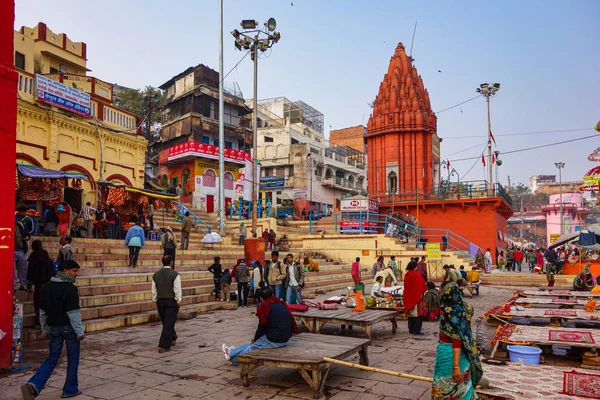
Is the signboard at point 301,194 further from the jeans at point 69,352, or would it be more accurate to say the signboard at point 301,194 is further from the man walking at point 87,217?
the jeans at point 69,352

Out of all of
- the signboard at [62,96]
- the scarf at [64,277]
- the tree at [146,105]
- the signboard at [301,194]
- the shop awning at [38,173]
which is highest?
the tree at [146,105]

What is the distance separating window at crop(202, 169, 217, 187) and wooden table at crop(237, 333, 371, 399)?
93.7ft

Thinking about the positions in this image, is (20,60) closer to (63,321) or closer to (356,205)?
(63,321)

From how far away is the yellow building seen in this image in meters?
17.2

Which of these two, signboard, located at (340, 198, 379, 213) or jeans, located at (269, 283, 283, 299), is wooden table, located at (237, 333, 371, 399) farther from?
signboard, located at (340, 198, 379, 213)

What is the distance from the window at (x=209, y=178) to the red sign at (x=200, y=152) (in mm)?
1344

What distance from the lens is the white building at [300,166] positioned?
147 ft

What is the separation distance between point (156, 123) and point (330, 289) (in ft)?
110

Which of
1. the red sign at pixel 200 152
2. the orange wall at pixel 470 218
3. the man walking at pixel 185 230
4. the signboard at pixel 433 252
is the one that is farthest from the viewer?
the red sign at pixel 200 152

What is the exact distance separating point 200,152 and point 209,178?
265 centimetres

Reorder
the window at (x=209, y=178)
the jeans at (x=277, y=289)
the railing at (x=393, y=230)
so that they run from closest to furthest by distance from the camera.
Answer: the jeans at (x=277, y=289) < the railing at (x=393, y=230) < the window at (x=209, y=178)

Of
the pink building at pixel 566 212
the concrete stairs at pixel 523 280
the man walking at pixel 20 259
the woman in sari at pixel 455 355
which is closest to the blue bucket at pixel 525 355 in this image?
the woman in sari at pixel 455 355

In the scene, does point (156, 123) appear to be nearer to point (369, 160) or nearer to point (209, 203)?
point (209, 203)

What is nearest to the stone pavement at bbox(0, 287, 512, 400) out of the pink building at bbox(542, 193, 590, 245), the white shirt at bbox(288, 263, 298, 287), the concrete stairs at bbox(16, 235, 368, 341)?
the concrete stairs at bbox(16, 235, 368, 341)
